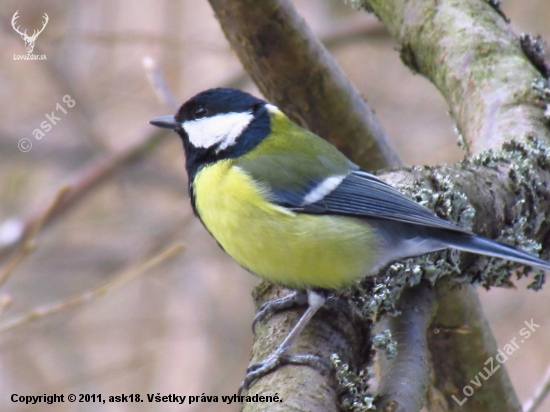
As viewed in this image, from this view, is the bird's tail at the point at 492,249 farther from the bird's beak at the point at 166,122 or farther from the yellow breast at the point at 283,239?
the bird's beak at the point at 166,122

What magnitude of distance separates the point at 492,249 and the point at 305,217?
1.88 ft

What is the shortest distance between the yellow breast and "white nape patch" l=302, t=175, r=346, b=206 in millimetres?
70

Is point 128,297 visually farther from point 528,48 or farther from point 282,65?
point 528,48

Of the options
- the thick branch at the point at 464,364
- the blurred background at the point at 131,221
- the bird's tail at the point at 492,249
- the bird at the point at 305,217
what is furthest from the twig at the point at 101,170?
the bird's tail at the point at 492,249

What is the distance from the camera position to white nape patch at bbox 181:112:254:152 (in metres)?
2.26

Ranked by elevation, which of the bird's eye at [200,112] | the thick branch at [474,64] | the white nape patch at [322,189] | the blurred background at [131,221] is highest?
the thick branch at [474,64]

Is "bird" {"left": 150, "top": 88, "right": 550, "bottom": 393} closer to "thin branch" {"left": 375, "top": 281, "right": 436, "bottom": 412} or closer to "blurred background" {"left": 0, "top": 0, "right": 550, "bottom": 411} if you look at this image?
"thin branch" {"left": 375, "top": 281, "right": 436, "bottom": 412}

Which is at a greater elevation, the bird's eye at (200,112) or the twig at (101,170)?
the bird's eye at (200,112)

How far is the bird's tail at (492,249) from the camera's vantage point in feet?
5.86

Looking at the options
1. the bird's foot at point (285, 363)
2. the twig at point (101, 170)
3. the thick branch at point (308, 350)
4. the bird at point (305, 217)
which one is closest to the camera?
the thick branch at point (308, 350)

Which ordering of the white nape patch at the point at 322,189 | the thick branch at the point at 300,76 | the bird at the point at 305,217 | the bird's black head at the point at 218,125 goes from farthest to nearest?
1. the thick branch at the point at 300,76
2. the bird's black head at the point at 218,125
3. the white nape patch at the point at 322,189
4. the bird at the point at 305,217

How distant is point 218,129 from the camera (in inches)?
90.7

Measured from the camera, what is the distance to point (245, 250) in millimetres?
1898

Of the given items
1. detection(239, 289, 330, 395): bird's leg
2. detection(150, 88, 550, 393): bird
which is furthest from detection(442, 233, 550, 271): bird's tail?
detection(239, 289, 330, 395): bird's leg
